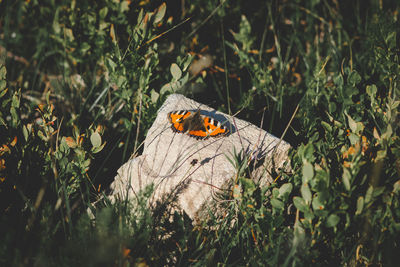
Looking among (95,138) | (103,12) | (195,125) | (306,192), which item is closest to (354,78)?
(306,192)

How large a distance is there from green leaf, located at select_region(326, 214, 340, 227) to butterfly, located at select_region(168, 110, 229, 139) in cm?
94

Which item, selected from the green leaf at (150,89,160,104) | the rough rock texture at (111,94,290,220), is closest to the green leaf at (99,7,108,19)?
the green leaf at (150,89,160,104)

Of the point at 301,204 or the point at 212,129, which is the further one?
the point at 212,129

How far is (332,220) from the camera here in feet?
5.80

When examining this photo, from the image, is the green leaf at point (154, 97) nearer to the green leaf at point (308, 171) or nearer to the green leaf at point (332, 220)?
the green leaf at point (308, 171)

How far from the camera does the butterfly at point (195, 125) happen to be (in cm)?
228

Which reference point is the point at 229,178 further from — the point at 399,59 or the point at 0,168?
the point at 399,59

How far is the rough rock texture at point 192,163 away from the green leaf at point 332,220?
23.6 inches

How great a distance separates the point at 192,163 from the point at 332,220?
3.38 ft

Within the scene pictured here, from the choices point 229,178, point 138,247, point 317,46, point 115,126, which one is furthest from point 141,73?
point 317,46

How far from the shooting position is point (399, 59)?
2.89m

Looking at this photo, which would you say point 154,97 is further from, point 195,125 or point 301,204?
point 301,204

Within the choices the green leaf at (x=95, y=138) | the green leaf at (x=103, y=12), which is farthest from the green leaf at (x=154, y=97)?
the green leaf at (x=103, y=12)

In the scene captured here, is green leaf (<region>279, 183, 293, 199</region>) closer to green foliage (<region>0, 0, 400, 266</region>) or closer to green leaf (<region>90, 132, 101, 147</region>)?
green foliage (<region>0, 0, 400, 266</region>)
